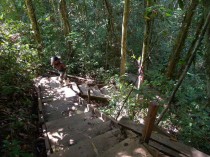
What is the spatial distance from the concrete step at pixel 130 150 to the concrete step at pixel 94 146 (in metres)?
0.50

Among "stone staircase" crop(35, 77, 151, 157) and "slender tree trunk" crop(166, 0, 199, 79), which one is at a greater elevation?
"slender tree trunk" crop(166, 0, 199, 79)

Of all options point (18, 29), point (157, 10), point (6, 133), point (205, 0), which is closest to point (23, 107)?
point (6, 133)

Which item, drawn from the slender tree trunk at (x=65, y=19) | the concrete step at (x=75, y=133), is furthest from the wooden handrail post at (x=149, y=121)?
the slender tree trunk at (x=65, y=19)

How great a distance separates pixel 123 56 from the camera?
9.34 m

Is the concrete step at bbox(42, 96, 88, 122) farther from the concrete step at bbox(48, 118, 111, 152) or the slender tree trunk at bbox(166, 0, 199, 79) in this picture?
the slender tree trunk at bbox(166, 0, 199, 79)

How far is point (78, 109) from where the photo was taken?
6.92m

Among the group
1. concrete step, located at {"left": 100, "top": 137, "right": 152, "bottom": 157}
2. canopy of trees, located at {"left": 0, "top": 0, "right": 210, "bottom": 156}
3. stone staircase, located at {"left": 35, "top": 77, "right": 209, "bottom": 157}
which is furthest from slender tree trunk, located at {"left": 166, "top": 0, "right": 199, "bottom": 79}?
concrete step, located at {"left": 100, "top": 137, "right": 152, "bottom": 157}

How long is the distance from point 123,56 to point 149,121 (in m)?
6.65

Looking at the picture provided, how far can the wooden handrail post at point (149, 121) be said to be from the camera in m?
2.73

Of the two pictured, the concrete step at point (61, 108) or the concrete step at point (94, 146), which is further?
the concrete step at point (61, 108)

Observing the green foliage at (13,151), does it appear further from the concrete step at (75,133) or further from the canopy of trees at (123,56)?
the concrete step at (75,133)

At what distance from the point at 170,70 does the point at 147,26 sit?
9.33 ft

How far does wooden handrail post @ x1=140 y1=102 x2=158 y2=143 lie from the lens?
2730mm

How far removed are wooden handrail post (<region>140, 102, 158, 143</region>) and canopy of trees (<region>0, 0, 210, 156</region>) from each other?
497 mm
